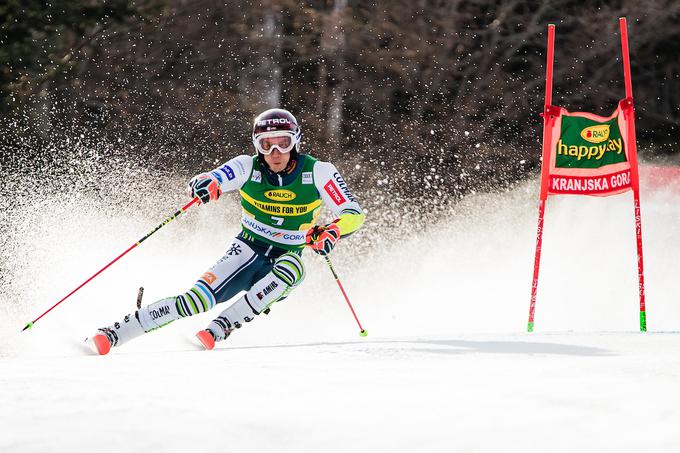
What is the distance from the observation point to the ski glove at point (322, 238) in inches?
215

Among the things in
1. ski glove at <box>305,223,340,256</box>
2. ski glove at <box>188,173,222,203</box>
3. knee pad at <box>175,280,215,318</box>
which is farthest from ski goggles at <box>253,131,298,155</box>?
knee pad at <box>175,280,215,318</box>

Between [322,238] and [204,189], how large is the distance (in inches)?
30.1

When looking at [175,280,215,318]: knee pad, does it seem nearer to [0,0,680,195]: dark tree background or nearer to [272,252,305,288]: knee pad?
[272,252,305,288]: knee pad

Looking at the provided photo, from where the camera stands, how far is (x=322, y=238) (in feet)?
18.0

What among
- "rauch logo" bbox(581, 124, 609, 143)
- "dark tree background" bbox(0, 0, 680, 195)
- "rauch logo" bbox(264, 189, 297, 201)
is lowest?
"rauch logo" bbox(264, 189, 297, 201)

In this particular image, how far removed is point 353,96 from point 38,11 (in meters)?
5.72

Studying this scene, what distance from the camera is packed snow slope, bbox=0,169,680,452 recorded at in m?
2.88

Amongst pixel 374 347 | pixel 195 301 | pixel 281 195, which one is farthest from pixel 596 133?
pixel 195 301

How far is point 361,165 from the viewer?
1745cm

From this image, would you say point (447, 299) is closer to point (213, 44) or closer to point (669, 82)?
point (213, 44)

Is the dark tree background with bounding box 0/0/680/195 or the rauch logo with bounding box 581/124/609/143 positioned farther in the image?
the dark tree background with bounding box 0/0/680/195

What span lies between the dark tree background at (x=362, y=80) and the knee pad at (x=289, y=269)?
11.3 meters

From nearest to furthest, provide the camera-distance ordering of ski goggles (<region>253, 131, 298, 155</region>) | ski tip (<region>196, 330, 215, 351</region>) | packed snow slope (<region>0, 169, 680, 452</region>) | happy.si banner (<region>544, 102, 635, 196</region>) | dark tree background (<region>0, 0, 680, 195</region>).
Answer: packed snow slope (<region>0, 169, 680, 452</region>) < ski tip (<region>196, 330, 215, 351</region>) < ski goggles (<region>253, 131, 298, 155</region>) < happy.si banner (<region>544, 102, 635, 196</region>) < dark tree background (<region>0, 0, 680, 195</region>)

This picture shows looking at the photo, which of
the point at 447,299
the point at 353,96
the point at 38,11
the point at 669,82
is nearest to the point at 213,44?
the point at 353,96
